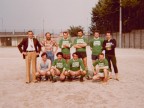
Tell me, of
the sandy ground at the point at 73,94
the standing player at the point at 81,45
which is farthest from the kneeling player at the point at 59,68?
the standing player at the point at 81,45

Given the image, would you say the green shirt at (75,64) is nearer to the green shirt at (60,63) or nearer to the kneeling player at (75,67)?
the kneeling player at (75,67)

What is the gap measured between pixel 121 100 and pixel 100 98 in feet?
2.00

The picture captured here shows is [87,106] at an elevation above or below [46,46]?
below

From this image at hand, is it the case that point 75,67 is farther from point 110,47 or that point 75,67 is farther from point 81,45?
point 110,47

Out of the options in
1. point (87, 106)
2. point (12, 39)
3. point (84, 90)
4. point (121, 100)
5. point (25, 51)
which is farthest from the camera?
point (12, 39)

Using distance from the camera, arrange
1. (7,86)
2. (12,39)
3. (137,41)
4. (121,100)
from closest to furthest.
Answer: (121,100) < (7,86) < (137,41) < (12,39)

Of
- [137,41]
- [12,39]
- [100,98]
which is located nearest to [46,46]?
[100,98]

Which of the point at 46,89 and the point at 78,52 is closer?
the point at 46,89

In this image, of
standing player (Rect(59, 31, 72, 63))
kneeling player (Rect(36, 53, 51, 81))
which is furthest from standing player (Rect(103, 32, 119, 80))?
kneeling player (Rect(36, 53, 51, 81))

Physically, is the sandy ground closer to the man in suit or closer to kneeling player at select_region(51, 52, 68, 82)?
kneeling player at select_region(51, 52, 68, 82)

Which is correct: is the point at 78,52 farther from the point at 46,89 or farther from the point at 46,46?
the point at 46,89

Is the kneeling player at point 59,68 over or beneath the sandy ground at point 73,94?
over

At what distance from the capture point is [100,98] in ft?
27.2

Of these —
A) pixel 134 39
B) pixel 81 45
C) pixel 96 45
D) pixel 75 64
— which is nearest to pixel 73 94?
pixel 75 64
